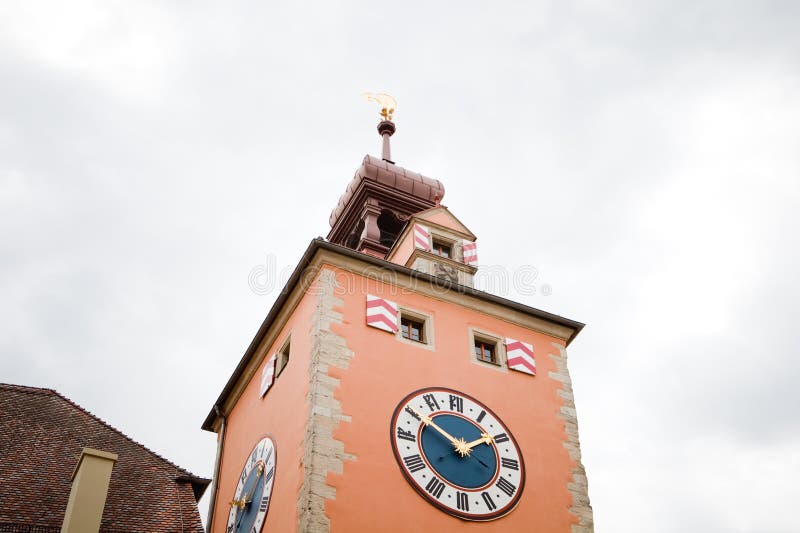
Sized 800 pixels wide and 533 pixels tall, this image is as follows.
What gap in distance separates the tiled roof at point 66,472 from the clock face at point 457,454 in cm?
331

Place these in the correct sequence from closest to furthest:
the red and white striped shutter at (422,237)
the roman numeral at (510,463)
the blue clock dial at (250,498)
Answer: the roman numeral at (510,463) → the blue clock dial at (250,498) → the red and white striped shutter at (422,237)

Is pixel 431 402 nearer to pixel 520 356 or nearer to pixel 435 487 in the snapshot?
pixel 435 487

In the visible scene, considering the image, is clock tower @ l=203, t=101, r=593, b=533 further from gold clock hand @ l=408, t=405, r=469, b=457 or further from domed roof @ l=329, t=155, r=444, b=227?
domed roof @ l=329, t=155, r=444, b=227

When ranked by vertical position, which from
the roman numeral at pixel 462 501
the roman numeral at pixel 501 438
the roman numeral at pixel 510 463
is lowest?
the roman numeral at pixel 462 501

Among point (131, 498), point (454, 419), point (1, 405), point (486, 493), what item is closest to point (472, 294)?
point (454, 419)

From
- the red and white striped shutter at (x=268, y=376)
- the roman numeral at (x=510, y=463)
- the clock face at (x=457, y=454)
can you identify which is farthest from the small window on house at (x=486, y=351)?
the red and white striped shutter at (x=268, y=376)

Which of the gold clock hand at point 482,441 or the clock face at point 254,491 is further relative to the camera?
the clock face at point 254,491

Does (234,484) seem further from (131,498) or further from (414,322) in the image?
(414,322)

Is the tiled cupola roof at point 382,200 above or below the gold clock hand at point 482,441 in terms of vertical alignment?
above

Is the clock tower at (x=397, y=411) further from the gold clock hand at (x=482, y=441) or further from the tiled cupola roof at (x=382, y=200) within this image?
the tiled cupola roof at (x=382, y=200)

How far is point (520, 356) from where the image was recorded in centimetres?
1595

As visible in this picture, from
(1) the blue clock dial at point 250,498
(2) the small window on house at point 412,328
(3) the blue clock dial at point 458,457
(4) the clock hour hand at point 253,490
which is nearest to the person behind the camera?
(3) the blue clock dial at point 458,457

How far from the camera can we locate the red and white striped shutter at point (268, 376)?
1584 centimetres

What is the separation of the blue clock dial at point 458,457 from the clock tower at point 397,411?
0.06 ft
